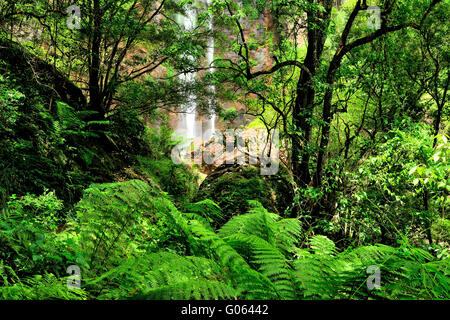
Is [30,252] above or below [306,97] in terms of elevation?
below

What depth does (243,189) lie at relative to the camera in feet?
16.8

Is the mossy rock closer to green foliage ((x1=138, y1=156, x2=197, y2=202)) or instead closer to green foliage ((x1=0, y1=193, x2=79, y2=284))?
green foliage ((x1=138, y1=156, x2=197, y2=202))

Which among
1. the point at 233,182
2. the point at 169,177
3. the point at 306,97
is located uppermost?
the point at 306,97

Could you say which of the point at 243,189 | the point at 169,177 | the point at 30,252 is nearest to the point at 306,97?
→ the point at 243,189

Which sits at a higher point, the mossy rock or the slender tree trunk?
the slender tree trunk

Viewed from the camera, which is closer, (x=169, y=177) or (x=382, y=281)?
(x=382, y=281)

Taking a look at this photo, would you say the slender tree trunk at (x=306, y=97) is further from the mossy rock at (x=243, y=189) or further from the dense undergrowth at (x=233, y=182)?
the mossy rock at (x=243, y=189)

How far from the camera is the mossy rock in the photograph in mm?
4805

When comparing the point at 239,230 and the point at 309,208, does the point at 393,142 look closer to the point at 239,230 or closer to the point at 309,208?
the point at 309,208

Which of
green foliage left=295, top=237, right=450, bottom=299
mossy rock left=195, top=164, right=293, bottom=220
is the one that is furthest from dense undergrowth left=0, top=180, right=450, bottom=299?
mossy rock left=195, top=164, right=293, bottom=220

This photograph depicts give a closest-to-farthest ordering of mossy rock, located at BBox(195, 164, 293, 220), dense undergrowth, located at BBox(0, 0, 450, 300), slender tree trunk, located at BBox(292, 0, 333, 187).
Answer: dense undergrowth, located at BBox(0, 0, 450, 300)
mossy rock, located at BBox(195, 164, 293, 220)
slender tree trunk, located at BBox(292, 0, 333, 187)

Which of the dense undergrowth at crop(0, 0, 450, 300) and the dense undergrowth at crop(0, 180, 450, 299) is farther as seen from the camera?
the dense undergrowth at crop(0, 0, 450, 300)

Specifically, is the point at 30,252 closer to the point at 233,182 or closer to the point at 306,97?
the point at 233,182

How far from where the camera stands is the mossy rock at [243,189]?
4.80 m
